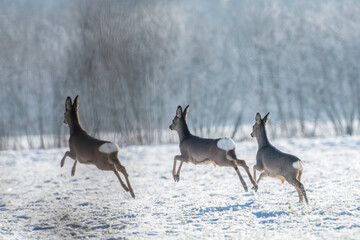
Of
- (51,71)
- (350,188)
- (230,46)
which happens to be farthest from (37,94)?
(350,188)

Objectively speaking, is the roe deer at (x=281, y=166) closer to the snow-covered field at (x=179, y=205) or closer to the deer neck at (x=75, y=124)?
the snow-covered field at (x=179, y=205)

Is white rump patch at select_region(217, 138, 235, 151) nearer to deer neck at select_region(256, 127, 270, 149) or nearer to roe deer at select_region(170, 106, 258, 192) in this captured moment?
roe deer at select_region(170, 106, 258, 192)

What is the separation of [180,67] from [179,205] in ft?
67.3

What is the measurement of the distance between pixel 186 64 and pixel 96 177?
16486mm

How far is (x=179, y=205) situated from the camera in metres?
9.01

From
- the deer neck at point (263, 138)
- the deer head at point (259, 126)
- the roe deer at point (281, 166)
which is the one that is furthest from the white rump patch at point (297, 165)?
the deer head at point (259, 126)

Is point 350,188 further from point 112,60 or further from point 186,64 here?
point 186,64

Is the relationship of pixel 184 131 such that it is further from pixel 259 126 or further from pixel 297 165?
pixel 297 165

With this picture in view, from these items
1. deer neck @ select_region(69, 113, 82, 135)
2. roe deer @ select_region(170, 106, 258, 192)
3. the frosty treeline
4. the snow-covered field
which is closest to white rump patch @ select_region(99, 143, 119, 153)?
deer neck @ select_region(69, 113, 82, 135)

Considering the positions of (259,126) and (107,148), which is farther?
(259,126)

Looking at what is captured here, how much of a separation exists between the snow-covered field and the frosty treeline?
1005cm

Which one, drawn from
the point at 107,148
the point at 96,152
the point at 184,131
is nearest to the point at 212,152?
the point at 184,131

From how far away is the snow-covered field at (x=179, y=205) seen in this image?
23.6 ft

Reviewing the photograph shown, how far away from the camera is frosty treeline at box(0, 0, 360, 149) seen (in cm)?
2514
